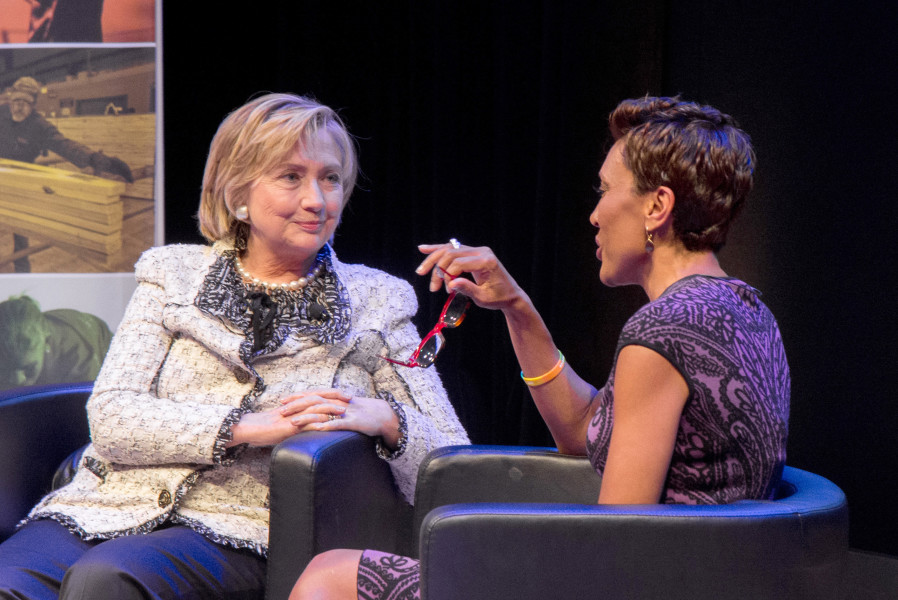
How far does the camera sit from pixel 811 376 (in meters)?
2.85

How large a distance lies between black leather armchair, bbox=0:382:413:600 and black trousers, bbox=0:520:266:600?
139 millimetres

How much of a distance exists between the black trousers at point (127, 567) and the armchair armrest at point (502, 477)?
0.38 m

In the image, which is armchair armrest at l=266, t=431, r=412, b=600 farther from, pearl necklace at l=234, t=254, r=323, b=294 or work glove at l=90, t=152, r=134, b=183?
work glove at l=90, t=152, r=134, b=183

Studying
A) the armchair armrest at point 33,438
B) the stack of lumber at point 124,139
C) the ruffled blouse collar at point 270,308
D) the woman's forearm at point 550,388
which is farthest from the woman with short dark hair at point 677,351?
the stack of lumber at point 124,139

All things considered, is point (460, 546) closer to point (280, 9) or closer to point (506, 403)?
point (506, 403)

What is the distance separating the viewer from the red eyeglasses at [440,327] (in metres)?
1.78

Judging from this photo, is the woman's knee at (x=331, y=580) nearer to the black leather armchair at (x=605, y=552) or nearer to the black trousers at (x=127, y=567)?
the black leather armchair at (x=605, y=552)

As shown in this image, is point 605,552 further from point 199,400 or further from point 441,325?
point 199,400

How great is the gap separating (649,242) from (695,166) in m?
0.14

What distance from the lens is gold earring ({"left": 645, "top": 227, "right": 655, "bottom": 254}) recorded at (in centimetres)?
149

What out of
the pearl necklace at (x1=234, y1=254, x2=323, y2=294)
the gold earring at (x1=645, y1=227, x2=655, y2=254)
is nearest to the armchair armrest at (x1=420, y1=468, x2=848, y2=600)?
the gold earring at (x1=645, y1=227, x2=655, y2=254)

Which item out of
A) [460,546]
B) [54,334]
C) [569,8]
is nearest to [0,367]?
[54,334]

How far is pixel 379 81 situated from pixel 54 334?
61.1 inches

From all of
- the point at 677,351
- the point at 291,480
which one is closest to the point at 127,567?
the point at 291,480
